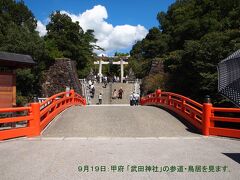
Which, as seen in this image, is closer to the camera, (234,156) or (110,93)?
(234,156)

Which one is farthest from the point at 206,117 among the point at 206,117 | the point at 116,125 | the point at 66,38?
the point at 66,38

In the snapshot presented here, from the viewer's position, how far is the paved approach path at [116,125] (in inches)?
452

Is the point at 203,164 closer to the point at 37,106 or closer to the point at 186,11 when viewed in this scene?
the point at 37,106

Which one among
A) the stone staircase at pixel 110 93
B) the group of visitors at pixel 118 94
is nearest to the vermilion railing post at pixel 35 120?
the stone staircase at pixel 110 93

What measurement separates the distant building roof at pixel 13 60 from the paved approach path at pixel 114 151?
9.33 feet

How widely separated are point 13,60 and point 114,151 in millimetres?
7050

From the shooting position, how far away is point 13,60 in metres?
13.9

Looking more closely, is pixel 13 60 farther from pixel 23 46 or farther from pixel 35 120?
pixel 23 46

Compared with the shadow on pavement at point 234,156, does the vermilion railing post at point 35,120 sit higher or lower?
higher

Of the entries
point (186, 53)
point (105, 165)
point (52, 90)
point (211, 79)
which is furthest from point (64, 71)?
point (105, 165)

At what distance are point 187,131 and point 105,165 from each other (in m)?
5.41

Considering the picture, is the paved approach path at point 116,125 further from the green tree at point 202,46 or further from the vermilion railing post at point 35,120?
the green tree at point 202,46

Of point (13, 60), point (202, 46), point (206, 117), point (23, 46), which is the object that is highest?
point (23, 46)

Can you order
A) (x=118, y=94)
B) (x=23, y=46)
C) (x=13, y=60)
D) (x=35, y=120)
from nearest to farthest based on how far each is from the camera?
(x=35, y=120) → (x=13, y=60) → (x=23, y=46) → (x=118, y=94)
